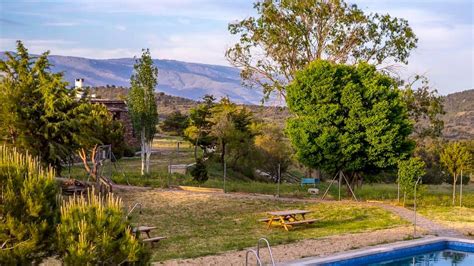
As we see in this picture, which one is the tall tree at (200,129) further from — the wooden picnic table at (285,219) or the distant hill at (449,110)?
the distant hill at (449,110)

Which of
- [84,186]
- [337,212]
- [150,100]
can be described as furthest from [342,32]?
[84,186]

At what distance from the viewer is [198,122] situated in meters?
42.4

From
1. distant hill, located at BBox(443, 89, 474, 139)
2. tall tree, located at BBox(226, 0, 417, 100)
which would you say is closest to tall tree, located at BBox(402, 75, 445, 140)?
tall tree, located at BBox(226, 0, 417, 100)

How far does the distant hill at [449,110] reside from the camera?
245 ft

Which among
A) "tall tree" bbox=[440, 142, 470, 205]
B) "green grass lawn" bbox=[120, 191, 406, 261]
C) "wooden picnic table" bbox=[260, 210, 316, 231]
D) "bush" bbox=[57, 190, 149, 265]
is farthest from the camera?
"tall tree" bbox=[440, 142, 470, 205]

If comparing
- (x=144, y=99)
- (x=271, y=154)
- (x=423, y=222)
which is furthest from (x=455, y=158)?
(x=271, y=154)

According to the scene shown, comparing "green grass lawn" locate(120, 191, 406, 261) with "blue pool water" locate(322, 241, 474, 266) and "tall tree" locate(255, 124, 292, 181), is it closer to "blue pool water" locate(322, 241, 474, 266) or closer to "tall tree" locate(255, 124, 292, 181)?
"blue pool water" locate(322, 241, 474, 266)

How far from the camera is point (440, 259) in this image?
1738 centimetres

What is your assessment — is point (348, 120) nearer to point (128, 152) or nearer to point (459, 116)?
point (128, 152)

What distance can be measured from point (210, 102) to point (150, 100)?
14.0 meters

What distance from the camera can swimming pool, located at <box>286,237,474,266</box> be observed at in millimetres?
15328

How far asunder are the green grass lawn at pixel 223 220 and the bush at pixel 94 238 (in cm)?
558

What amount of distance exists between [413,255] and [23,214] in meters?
11.4

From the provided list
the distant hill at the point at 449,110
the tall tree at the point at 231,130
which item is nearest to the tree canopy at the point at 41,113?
the tall tree at the point at 231,130
